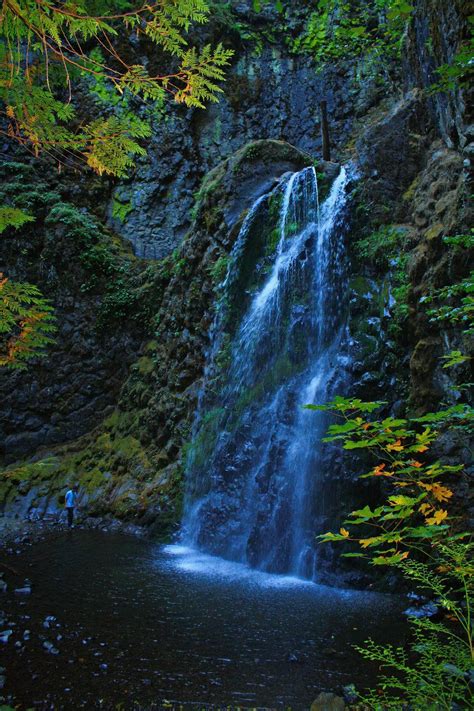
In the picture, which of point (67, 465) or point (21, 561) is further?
point (67, 465)

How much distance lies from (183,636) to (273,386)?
16.8 feet

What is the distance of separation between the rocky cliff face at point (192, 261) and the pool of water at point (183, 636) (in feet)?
5.28

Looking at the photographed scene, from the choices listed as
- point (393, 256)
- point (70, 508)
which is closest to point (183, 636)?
point (393, 256)

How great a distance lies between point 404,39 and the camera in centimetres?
992

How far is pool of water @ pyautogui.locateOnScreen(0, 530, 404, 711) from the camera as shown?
11.3 feet

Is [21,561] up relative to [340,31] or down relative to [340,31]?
down

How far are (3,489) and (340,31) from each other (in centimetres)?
1282

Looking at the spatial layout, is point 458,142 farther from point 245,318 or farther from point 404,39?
point 245,318

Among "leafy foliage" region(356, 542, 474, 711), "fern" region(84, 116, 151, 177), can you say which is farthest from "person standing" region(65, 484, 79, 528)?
"fern" region(84, 116, 151, 177)

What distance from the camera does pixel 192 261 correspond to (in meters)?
12.8

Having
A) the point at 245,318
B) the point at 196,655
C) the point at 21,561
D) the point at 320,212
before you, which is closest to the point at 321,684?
the point at 196,655

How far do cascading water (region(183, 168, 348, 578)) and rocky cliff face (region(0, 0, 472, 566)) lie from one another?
56 cm

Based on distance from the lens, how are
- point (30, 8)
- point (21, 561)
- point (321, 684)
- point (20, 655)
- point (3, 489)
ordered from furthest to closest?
point (3, 489) < point (21, 561) < point (20, 655) < point (321, 684) < point (30, 8)

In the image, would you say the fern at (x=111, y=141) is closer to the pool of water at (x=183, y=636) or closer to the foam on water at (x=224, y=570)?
the pool of water at (x=183, y=636)
